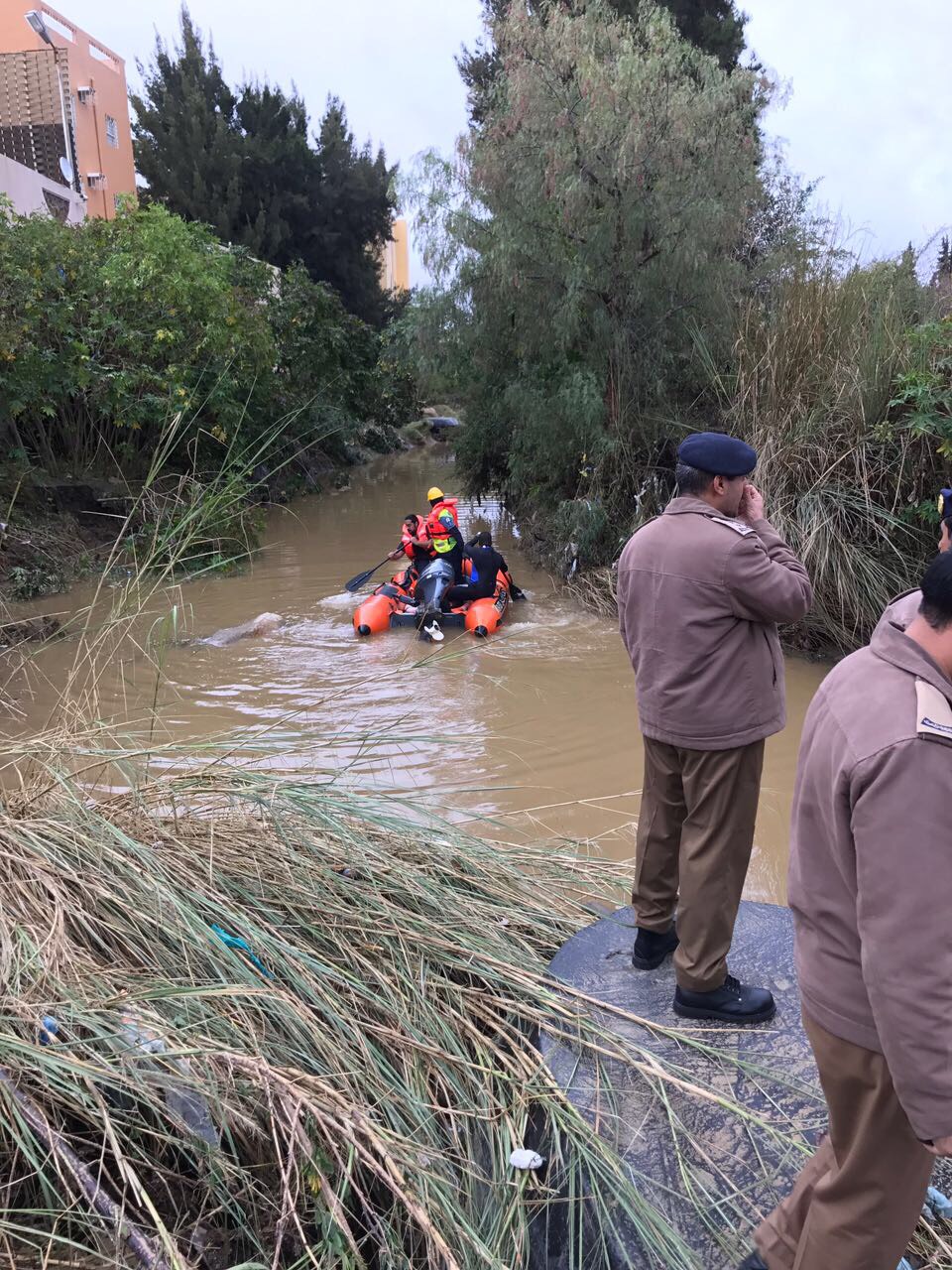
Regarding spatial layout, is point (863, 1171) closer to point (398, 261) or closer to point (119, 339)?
point (119, 339)

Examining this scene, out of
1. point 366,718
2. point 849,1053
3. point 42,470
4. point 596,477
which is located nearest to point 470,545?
point 596,477

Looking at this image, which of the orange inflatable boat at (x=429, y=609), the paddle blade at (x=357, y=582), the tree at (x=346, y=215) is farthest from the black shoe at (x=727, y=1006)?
the tree at (x=346, y=215)

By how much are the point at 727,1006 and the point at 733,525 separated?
1.38m

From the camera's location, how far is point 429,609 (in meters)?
9.50

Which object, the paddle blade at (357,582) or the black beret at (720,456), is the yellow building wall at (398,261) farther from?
the black beret at (720,456)

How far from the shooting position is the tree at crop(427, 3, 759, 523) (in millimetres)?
9867

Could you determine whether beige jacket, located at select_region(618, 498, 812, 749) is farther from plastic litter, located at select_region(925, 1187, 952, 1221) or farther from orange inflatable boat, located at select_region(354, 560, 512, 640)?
orange inflatable boat, located at select_region(354, 560, 512, 640)

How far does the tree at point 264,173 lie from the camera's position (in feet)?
92.6

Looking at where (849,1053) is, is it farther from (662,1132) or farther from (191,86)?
(191,86)

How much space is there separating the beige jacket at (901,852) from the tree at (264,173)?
93.6ft

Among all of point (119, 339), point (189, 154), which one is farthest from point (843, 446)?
point (189, 154)

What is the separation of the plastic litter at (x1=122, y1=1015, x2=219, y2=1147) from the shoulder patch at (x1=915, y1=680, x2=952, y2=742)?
63.6 inches

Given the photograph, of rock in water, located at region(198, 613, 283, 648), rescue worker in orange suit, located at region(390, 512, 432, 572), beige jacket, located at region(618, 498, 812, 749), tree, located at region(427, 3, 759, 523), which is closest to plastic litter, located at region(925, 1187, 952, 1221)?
beige jacket, located at region(618, 498, 812, 749)

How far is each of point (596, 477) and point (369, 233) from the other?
82.4ft
